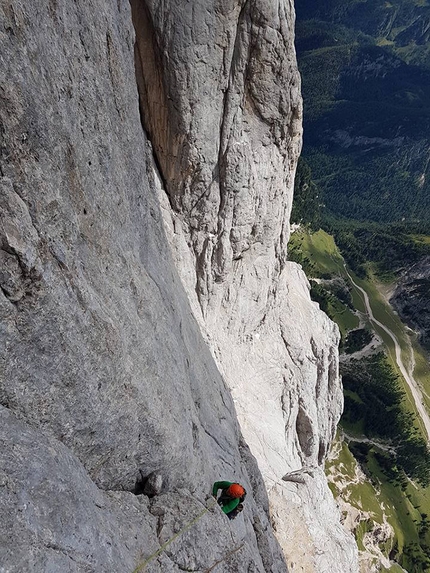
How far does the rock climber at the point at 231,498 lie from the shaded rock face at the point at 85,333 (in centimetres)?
53

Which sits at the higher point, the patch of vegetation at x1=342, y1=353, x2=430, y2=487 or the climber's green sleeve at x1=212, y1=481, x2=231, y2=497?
the climber's green sleeve at x1=212, y1=481, x2=231, y2=497

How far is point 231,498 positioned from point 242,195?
64.7 ft

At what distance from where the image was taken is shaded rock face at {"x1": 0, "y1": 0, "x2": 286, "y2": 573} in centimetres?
866

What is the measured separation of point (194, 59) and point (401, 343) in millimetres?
143887

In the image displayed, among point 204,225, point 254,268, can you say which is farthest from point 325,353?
point 204,225

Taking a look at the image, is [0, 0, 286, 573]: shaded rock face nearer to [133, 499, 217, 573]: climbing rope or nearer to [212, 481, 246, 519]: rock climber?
[133, 499, 217, 573]: climbing rope

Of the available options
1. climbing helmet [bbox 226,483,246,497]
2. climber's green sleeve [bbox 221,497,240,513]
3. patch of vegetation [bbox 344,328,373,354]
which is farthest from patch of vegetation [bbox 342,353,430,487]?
climbing helmet [bbox 226,483,246,497]

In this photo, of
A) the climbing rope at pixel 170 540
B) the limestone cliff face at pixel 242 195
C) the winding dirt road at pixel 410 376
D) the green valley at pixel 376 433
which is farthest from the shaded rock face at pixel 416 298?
the climbing rope at pixel 170 540

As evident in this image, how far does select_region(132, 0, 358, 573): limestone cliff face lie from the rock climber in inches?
406

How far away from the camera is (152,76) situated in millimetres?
22344

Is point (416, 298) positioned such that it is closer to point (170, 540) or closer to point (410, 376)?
point (410, 376)

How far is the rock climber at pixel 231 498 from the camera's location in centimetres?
1505

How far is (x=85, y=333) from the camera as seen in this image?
10.6 metres

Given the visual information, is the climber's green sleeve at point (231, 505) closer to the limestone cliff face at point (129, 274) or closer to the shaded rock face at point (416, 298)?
the limestone cliff face at point (129, 274)
